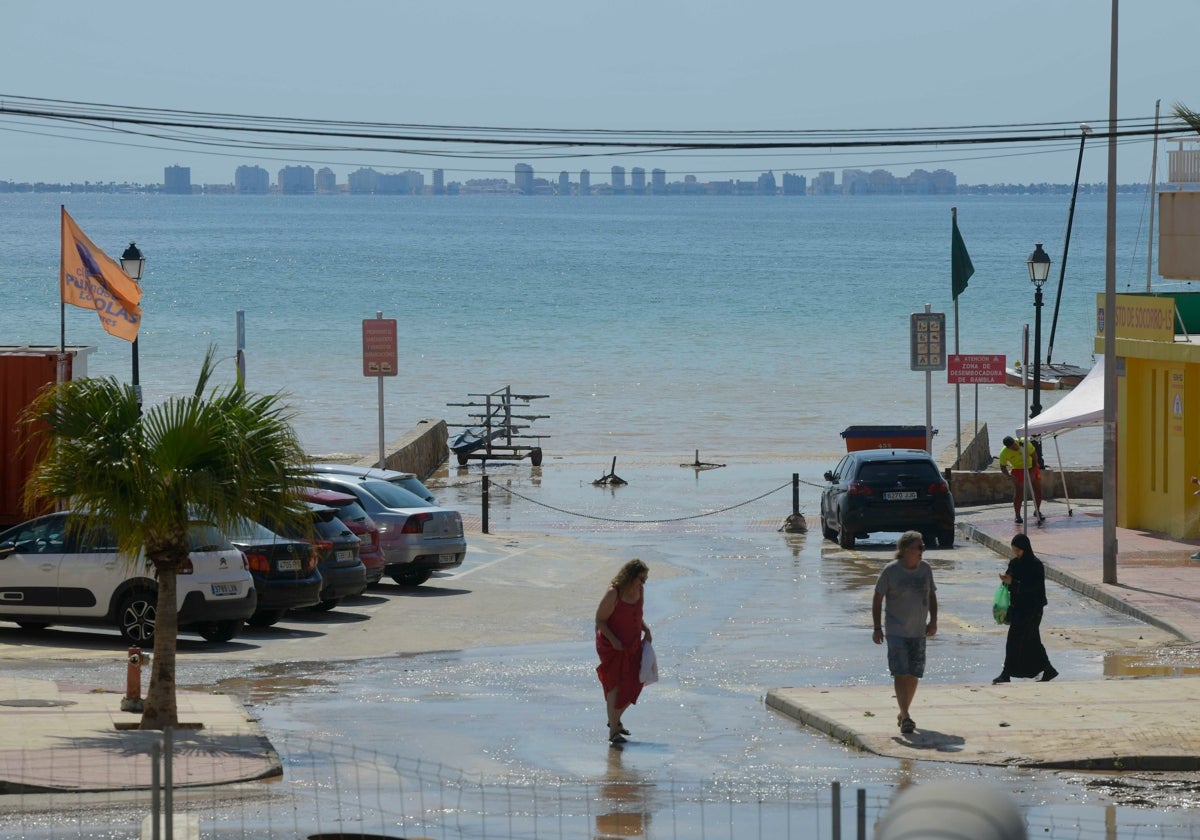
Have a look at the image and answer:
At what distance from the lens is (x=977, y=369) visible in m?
29.8

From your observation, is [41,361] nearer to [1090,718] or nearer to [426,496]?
[426,496]

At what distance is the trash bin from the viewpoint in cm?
3356

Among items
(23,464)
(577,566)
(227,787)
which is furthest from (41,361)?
(227,787)

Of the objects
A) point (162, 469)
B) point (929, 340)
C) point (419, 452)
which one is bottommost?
point (419, 452)

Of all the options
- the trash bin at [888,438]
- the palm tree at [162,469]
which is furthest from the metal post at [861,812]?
the trash bin at [888,438]

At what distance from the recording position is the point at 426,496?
79.0 ft

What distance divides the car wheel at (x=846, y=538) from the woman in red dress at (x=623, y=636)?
13.9 meters

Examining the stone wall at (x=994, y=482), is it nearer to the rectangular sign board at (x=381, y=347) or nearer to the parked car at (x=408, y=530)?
the rectangular sign board at (x=381, y=347)

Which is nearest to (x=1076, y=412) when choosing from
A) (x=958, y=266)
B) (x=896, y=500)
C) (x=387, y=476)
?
A: (x=896, y=500)

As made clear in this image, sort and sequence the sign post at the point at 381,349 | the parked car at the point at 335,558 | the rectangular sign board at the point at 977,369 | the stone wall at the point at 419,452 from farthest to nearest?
the stone wall at the point at 419,452
the sign post at the point at 381,349
the rectangular sign board at the point at 977,369
the parked car at the point at 335,558

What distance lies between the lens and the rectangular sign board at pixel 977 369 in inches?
1172

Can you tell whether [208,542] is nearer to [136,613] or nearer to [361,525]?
[136,613]

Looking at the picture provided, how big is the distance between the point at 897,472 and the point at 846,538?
1257 mm

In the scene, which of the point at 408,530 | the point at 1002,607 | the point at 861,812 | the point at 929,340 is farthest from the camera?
the point at 929,340
